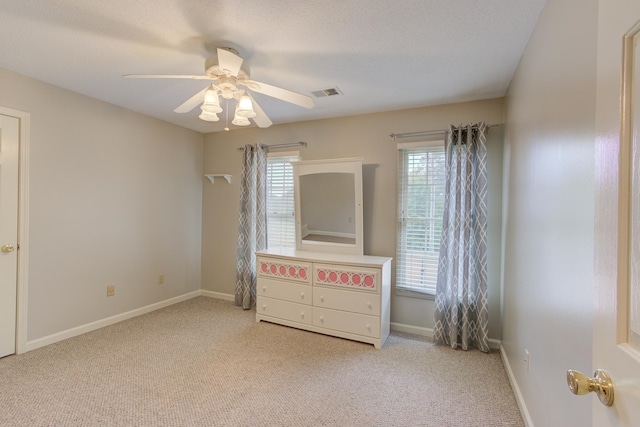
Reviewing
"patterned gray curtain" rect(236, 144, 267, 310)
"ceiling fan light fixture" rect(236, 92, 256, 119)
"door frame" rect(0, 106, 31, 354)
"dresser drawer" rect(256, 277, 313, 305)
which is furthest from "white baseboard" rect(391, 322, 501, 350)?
"door frame" rect(0, 106, 31, 354)

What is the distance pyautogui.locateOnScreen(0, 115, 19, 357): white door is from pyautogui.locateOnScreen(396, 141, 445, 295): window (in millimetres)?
3472

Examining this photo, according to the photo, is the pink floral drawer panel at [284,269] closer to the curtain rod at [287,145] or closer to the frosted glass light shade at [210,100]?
the curtain rod at [287,145]

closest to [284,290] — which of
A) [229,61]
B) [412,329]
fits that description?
[412,329]

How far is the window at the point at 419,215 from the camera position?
3111 mm

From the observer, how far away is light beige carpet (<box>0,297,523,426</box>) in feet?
6.25

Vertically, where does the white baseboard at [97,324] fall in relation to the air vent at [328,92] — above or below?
below

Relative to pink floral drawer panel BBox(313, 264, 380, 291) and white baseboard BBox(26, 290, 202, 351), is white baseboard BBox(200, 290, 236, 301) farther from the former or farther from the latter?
pink floral drawer panel BBox(313, 264, 380, 291)

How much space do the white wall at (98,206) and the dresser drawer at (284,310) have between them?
4.75 ft

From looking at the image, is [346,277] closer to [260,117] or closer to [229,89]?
[260,117]

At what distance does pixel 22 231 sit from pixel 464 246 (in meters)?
3.89

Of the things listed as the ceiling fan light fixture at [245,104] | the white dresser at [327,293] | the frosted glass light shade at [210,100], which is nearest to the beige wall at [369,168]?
the white dresser at [327,293]

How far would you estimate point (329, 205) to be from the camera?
3.48m

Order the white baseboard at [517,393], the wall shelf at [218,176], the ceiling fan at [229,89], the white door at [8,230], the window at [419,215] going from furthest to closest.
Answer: the wall shelf at [218,176], the window at [419,215], the white door at [8,230], the ceiling fan at [229,89], the white baseboard at [517,393]

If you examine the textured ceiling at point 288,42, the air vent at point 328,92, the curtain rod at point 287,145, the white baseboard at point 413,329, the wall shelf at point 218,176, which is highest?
the air vent at point 328,92
